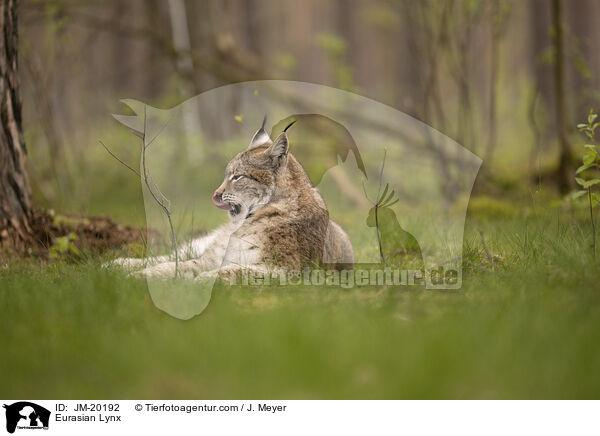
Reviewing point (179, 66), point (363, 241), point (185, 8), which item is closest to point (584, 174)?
point (363, 241)

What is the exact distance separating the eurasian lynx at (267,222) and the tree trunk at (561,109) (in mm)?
4499

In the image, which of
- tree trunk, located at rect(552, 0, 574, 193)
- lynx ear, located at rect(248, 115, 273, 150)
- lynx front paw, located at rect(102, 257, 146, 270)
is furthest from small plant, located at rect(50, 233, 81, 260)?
tree trunk, located at rect(552, 0, 574, 193)

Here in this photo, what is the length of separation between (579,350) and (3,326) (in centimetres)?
348

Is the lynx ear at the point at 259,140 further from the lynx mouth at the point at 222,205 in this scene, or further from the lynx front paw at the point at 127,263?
→ the lynx front paw at the point at 127,263

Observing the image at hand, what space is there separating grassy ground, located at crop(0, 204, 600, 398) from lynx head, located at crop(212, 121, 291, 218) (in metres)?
0.95

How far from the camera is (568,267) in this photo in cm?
365

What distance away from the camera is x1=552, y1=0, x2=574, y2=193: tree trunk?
23.4ft

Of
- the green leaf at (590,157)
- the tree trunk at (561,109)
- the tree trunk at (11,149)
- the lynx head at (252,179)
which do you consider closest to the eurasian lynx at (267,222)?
the lynx head at (252,179)

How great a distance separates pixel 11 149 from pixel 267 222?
302 centimetres

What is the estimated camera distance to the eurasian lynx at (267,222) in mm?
4246

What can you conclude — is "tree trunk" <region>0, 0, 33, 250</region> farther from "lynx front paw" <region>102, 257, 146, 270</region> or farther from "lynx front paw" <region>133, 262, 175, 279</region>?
"lynx front paw" <region>133, 262, 175, 279</region>

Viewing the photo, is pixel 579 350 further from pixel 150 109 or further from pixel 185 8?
pixel 185 8

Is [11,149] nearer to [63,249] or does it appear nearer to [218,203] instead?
[63,249]
